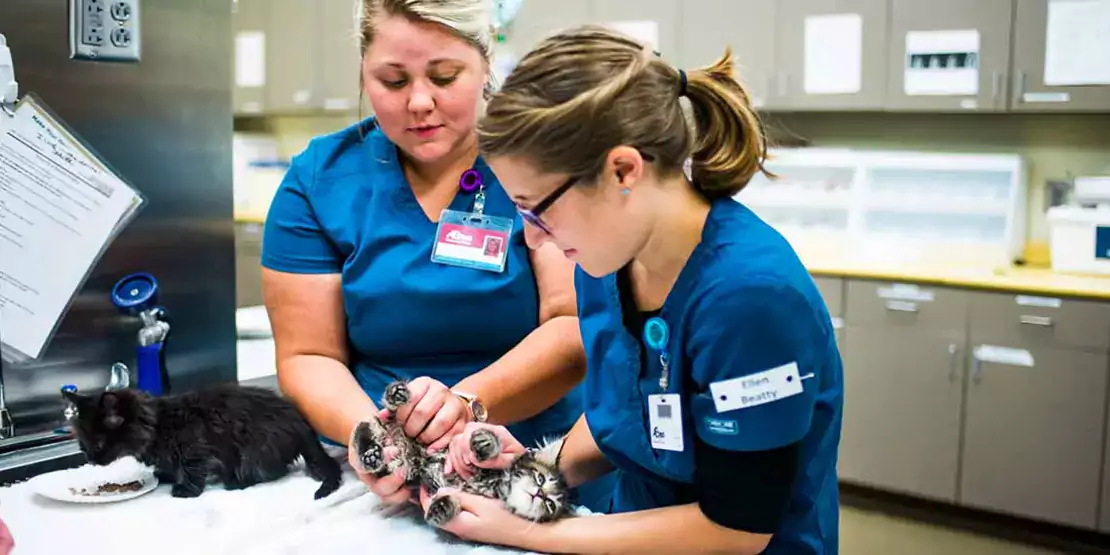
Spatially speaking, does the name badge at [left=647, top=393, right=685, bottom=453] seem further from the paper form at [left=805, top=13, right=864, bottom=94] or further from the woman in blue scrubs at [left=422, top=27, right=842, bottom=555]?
the paper form at [left=805, top=13, right=864, bottom=94]

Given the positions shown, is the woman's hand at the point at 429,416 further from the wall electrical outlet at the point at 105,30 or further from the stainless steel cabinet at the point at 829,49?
the stainless steel cabinet at the point at 829,49

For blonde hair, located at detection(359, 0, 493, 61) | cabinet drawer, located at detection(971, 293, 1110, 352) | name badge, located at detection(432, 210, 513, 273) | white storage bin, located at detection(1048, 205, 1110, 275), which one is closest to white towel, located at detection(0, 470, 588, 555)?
name badge, located at detection(432, 210, 513, 273)

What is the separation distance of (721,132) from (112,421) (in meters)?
0.91

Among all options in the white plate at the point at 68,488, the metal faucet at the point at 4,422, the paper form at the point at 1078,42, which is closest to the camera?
the white plate at the point at 68,488

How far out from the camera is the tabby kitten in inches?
45.4

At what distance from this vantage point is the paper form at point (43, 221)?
1.52 meters

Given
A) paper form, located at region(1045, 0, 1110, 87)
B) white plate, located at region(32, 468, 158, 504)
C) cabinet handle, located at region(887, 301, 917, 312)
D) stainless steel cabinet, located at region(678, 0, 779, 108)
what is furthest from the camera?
stainless steel cabinet, located at region(678, 0, 779, 108)

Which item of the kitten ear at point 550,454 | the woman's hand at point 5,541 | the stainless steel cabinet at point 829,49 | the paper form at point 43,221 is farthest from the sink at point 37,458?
the stainless steel cabinet at point 829,49

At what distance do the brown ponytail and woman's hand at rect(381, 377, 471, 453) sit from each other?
1.48ft

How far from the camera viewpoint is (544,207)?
1.06 m

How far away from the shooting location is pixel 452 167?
4.93 ft

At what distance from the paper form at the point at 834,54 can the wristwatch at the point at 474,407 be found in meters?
3.07

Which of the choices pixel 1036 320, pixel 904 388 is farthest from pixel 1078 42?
pixel 904 388

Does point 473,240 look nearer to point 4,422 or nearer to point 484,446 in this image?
point 484,446
